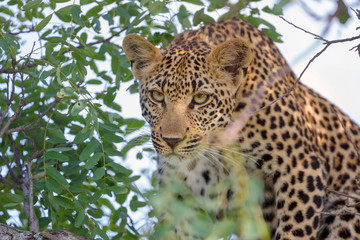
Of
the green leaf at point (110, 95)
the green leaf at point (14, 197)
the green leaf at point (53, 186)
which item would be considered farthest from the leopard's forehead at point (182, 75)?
the green leaf at point (14, 197)

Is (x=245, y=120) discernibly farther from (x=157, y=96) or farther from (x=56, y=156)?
(x=56, y=156)

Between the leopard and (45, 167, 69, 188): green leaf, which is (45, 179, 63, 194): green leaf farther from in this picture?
the leopard

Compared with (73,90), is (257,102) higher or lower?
lower

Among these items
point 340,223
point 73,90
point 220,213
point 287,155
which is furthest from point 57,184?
point 340,223

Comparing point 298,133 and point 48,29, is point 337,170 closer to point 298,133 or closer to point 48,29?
point 298,133

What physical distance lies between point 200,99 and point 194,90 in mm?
112

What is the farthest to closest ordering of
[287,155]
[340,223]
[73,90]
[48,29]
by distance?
[48,29] → [340,223] → [287,155] → [73,90]

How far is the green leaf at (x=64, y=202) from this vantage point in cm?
645

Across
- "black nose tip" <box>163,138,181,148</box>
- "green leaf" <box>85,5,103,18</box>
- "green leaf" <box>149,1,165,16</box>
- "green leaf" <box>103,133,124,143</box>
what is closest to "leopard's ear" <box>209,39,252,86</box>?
"green leaf" <box>149,1,165,16</box>

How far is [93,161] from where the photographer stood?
6383 millimetres

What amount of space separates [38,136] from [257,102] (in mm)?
2612

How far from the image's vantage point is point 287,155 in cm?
648

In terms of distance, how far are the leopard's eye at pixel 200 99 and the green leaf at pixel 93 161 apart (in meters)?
1.12

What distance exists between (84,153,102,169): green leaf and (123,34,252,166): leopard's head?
600 millimetres
